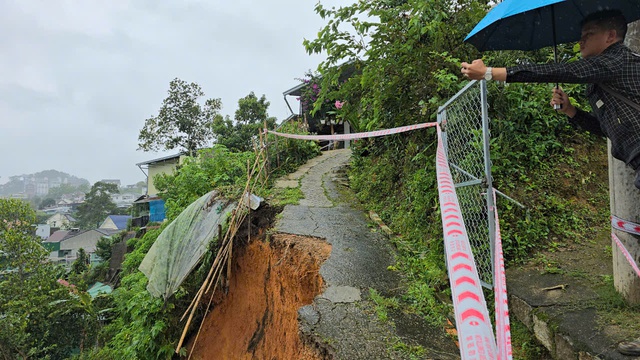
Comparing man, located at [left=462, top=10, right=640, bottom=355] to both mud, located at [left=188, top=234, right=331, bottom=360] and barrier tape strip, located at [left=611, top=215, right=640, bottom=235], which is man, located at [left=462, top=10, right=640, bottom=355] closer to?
barrier tape strip, located at [left=611, top=215, right=640, bottom=235]

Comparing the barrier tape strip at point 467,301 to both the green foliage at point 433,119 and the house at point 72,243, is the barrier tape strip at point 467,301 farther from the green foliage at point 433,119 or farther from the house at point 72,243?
the house at point 72,243

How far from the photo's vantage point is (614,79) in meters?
1.74

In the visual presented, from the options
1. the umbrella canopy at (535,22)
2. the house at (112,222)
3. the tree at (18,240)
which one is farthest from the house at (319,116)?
the house at (112,222)

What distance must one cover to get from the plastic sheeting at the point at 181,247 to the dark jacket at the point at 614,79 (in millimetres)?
4572

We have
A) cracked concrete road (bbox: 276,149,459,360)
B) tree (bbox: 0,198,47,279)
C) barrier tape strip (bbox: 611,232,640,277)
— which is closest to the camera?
barrier tape strip (bbox: 611,232,640,277)

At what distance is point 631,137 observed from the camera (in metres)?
1.77

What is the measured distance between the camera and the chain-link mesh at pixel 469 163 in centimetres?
307

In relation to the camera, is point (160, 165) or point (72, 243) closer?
point (160, 165)

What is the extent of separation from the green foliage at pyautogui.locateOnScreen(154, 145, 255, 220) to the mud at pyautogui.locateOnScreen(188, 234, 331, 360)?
7.88ft

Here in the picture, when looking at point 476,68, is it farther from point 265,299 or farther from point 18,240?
point 18,240

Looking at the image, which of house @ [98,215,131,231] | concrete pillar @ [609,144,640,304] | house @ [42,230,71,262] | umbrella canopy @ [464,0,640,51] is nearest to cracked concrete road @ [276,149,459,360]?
concrete pillar @ [609,144,640,304]

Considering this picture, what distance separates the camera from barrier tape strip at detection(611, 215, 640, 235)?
2070 mm

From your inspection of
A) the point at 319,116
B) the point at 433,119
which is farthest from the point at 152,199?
the point at 433,119

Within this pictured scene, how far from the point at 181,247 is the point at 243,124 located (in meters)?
15.3
